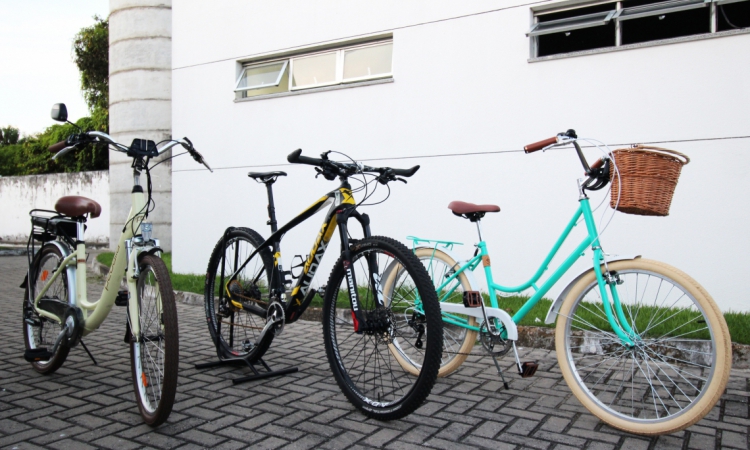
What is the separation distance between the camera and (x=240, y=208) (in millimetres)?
8820

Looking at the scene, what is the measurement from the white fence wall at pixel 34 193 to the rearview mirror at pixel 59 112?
17.8 meters

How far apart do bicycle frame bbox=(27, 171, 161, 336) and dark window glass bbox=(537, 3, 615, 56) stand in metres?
4.68

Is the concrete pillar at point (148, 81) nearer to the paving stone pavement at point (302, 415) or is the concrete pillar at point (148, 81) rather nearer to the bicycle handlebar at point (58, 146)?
the paving stone pavement at point (302, 415)

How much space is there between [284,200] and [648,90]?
4.52 meters

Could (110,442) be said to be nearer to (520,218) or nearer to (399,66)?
(520,218)

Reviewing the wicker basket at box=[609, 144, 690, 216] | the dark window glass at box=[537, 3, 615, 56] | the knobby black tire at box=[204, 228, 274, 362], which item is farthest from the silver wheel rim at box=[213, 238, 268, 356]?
the dark window glass at box=[537, 3, 615, 56]

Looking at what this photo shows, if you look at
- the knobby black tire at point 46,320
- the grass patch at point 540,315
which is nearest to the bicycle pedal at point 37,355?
the knobby black tire at point 46,320

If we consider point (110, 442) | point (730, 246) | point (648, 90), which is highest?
point (648, 90)

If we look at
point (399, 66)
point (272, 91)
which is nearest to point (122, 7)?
point (272, 91)

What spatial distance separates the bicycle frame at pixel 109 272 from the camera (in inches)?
142

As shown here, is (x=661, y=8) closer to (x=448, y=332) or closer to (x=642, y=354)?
(x=448, y=332)

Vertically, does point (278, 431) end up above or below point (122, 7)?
below

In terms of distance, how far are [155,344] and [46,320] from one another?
161 cm

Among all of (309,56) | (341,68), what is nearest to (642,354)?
(341,68)
